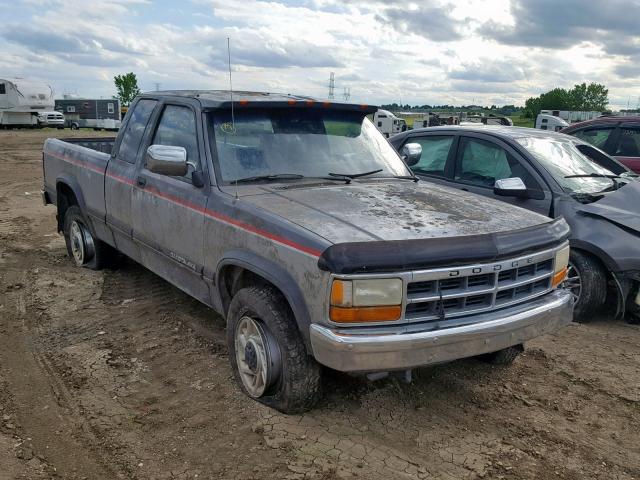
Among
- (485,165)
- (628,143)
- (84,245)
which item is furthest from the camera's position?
(628,143)

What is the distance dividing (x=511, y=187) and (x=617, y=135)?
388 centimetres

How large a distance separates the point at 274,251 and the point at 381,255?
70cm

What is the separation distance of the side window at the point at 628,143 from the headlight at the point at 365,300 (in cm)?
666

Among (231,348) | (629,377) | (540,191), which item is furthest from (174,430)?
(540,191)

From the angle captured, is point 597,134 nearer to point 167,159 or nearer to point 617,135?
point 617,135

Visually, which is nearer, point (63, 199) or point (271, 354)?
point (271, 354)

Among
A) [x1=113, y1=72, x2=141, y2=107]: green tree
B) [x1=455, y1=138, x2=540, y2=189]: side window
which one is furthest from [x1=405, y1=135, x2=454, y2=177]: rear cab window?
[x1=113, y1=72, x2=141, y2=107]: green tree

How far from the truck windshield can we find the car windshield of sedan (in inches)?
71.3

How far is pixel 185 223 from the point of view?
4.25 metres

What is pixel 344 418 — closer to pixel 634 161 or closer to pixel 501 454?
pixel 501 454

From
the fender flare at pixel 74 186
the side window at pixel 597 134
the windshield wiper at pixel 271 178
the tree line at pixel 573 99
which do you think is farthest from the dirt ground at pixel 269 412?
the tree line at pixel 573 99

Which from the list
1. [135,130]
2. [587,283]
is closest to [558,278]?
[587,283]

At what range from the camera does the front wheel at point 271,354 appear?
335cm

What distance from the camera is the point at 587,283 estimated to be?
518 centimetres
